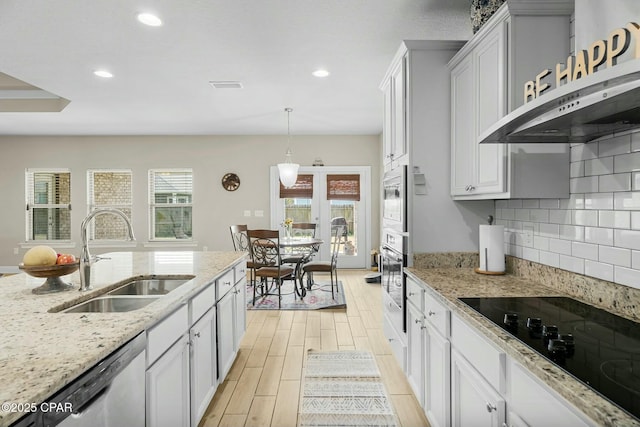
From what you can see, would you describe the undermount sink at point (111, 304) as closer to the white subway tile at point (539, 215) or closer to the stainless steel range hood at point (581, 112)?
the stainless steel range hood at point (581, 112)

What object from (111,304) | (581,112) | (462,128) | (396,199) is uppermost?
(462,128)

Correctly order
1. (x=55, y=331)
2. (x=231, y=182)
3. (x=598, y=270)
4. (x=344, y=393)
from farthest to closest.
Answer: (x=231, y=182)
(x=344, y=393)
(x=598, y=270)
(x=55, y=331)

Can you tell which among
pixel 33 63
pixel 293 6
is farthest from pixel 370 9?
pixel 33 63

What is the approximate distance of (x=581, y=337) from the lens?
1.15m

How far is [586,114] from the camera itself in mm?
1230

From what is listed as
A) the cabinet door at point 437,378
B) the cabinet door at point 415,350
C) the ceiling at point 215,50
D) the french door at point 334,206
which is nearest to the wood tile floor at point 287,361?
the cabinet door at point 415,350

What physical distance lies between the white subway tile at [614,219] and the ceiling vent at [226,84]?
11.5 feet

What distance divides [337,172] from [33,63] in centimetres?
471

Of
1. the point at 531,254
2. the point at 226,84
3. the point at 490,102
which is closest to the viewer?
the point at 490,102

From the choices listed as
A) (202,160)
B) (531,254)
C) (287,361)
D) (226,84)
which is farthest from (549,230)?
(202,160)

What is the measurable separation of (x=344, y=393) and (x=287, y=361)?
0.69 metres

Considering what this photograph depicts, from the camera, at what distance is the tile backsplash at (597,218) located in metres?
1.44

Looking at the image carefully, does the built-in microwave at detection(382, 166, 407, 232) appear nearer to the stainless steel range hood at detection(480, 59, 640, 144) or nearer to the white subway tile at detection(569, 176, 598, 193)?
the stainless steel range hood at detection(480, 59, 640, 144)

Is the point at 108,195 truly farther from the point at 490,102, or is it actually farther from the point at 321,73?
the point at 490,102
